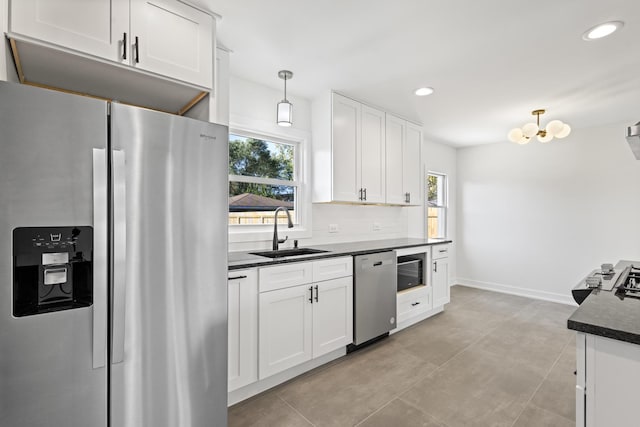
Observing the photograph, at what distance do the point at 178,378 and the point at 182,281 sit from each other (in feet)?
1.53

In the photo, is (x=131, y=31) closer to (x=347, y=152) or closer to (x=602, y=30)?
(x=347, y=152)

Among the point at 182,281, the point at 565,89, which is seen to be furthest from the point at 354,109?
the point at 182,281

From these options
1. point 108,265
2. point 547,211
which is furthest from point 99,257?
point 547,211

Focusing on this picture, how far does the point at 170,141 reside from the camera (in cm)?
146

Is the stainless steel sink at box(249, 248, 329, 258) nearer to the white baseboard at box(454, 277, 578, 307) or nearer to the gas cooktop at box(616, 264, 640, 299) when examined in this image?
the gas cooktop at box(616, 264, 640, 299)

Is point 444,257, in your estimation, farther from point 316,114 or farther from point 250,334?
point 250,334

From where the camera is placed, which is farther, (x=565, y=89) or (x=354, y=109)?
(x=354, y=109)

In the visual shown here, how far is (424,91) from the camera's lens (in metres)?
A: 3.06

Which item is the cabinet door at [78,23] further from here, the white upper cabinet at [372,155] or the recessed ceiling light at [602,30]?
the recessed ceiling light at [602,30]

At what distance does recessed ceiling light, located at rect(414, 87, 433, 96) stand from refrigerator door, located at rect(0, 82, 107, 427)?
2676 mm

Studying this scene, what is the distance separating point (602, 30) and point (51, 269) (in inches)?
131

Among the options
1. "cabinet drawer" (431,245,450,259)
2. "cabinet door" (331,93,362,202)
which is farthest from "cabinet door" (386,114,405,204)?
"cabinet drawer" (431,245,450,259)

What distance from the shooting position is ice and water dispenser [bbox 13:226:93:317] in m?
1.14

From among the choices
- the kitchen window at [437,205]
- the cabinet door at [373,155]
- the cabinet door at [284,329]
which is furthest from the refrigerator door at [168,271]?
the kitchen window at [437,205]
